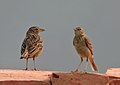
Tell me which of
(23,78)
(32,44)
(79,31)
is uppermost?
(79,31)

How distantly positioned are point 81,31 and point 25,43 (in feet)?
6.42

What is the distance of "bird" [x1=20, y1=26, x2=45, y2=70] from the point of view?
13.0m

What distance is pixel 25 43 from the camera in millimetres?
13336

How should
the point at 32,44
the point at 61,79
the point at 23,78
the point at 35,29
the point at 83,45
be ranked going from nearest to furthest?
the point at 61,79
the point at 23,78
the point at 83,45
the point at 32,44
the point at 35,29

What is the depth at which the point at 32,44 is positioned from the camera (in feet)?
43.6

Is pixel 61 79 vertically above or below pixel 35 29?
below

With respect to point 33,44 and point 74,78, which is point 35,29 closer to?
point 33,44

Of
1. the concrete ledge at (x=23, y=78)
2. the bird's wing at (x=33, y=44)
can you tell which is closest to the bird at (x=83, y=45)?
the bird's wing at (x=33, y=44)

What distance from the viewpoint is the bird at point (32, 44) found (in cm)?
1296

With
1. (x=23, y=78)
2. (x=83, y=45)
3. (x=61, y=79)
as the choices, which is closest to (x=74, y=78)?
(x=61, y=79)

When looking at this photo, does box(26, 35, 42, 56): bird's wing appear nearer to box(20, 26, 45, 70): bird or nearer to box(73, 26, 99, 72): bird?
box(20, 26, 45, 70): bird

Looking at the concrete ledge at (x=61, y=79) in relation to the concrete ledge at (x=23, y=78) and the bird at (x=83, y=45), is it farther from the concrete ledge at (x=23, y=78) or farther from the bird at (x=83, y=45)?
the bird at (x=83, y=45)

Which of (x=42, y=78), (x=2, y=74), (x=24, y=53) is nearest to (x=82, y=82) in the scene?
(x=42, y=78)

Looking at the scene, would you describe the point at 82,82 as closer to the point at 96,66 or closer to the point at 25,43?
the point at 96,66
